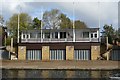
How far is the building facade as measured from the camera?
66.6 m

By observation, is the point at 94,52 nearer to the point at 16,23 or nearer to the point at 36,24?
the point at 16,23

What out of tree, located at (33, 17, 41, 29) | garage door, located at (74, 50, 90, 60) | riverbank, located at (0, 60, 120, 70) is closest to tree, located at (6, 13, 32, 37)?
tree, located at (33, 17, 41, 29)

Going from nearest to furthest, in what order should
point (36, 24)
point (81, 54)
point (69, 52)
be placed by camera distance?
point (69, 52), point (81, 54), point (36, 24)

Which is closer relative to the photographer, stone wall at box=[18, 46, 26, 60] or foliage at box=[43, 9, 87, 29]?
stone wall at box=[18, 46, 26, 60]

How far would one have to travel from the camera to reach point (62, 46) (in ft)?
221

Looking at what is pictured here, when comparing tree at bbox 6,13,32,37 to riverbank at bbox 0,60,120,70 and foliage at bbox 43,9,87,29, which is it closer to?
foliage at bbox 43,9,87,29

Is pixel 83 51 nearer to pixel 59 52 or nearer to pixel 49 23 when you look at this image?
pixel 59 52

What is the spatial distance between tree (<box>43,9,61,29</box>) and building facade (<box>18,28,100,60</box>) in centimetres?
2953

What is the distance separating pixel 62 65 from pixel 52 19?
153 feet

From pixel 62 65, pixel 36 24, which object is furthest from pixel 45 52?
pixel 36 24

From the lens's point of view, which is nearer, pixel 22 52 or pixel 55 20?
pixel 22 52

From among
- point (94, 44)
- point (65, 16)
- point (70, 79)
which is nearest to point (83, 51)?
point (94, 44)

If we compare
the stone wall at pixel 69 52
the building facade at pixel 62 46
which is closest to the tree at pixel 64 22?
the building facade at pixel 62 46

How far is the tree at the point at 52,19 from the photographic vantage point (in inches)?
3996
